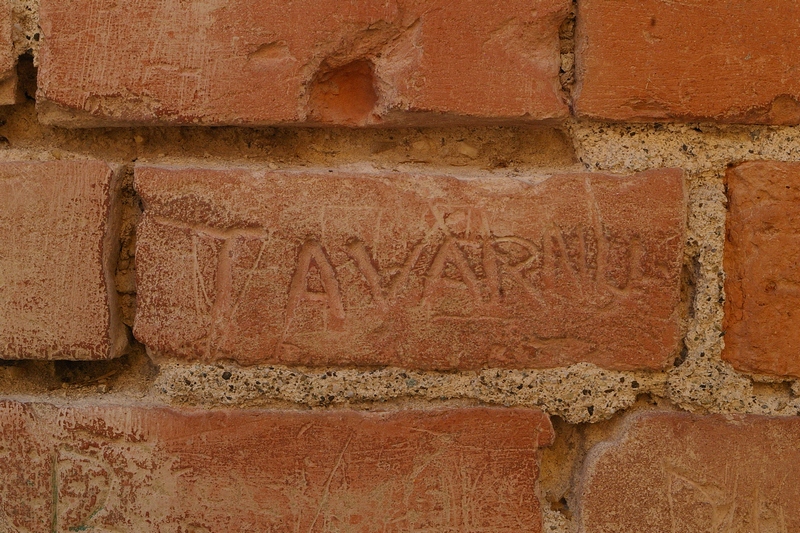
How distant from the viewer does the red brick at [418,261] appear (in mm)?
1082

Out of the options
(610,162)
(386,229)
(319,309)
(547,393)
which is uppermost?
(610,162)

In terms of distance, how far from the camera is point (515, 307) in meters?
1.08

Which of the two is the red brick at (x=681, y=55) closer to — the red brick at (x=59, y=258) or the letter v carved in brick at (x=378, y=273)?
the letter v carved in brick at (x=378, y=273)

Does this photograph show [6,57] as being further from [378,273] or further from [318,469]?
[318,469]

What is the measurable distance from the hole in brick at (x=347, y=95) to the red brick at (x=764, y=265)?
510mm

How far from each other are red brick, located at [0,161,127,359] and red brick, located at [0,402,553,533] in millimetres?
132

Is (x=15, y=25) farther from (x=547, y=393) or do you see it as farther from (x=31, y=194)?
(x=547, y=393)

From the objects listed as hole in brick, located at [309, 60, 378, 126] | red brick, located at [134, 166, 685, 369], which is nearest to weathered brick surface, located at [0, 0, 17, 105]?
red brick, located at [134, 166, 685, 369]

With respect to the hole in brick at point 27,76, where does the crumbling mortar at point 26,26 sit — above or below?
above

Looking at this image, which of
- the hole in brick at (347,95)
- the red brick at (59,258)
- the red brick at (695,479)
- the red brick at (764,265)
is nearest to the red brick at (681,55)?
the red brick at (764,265)

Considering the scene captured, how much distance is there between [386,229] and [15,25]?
0.57 metres

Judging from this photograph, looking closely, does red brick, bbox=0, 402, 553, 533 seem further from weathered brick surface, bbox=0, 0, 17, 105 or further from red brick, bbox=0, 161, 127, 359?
weathered brick surface, bbox=0, 0, 17, 105

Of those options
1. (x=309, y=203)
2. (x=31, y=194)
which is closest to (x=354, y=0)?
(x=309, y=203)

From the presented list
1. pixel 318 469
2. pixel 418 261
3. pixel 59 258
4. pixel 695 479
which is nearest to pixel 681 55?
pixel 418 261
